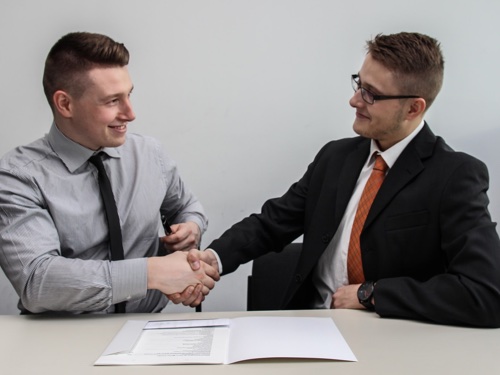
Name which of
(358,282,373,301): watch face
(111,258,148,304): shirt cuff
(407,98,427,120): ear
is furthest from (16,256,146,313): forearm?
(407,98,427,120): ear

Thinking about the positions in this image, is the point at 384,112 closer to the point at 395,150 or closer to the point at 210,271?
the point at 395,150

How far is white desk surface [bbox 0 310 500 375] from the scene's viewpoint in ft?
3.69

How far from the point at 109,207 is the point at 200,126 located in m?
0.99

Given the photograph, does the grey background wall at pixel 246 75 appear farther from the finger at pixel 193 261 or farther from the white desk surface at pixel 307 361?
the white desk surface at pixel 307 361

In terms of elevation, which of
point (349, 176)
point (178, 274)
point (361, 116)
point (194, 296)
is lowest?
point (194, 296)

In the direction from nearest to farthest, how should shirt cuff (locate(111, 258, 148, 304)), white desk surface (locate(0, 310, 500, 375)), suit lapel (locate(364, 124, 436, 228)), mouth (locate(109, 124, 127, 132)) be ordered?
white desk surface (locate(0, 310, 500, 375)) < shirt cuff (locate(111, 258, 148, 304)) < suit lapel (locate(364, 124, 436, 228)) < mouth (locate(109, 124, 127, 132))

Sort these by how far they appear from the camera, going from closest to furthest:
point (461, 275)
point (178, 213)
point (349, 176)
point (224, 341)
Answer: point (224, 341), point (461, 275), point (349, 176), point (178, 213)

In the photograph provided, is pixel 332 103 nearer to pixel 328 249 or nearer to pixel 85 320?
pixel 328 249

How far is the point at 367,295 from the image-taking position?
5.00 feet

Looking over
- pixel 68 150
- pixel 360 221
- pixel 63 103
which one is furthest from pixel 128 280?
pixel 360 221

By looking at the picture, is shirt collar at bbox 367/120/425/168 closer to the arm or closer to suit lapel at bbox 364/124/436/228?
suit lapel at bbox 364/124/436/228

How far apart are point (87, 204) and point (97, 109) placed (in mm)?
312

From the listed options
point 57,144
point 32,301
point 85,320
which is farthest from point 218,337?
point 57,144

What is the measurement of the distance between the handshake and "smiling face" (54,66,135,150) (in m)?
0.43
